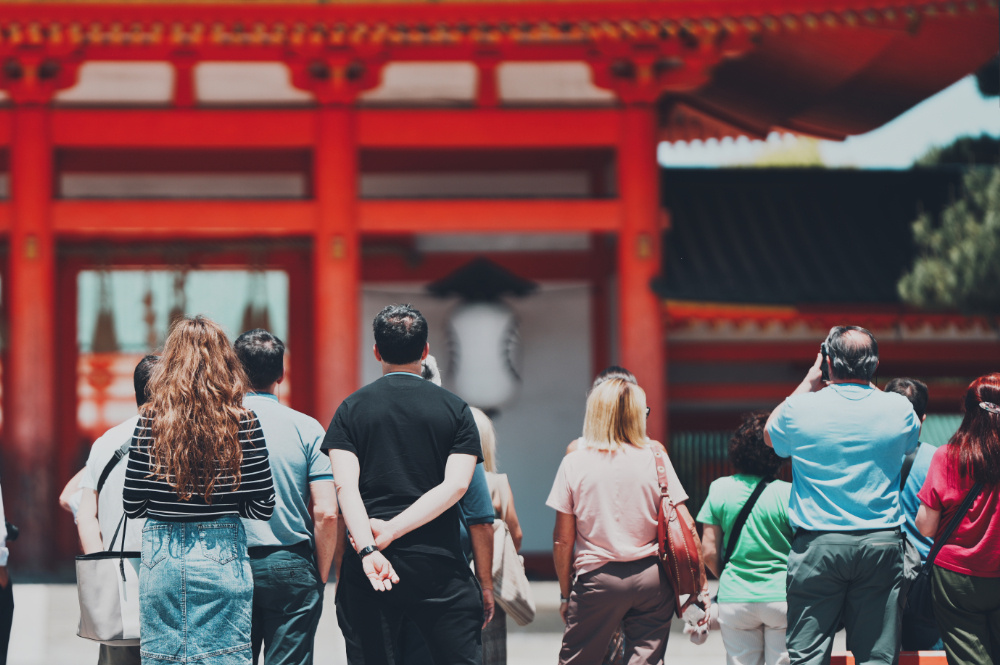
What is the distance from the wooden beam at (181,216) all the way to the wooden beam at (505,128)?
2.42 ft

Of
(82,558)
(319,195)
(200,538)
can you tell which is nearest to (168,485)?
(200,538)

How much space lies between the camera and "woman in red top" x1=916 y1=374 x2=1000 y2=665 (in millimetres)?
3309

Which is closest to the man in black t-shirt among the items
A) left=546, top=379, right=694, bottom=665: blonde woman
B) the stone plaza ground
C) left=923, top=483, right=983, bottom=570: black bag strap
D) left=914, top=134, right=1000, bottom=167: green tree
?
left=546, top=379, right=694, bottom=665: blonde woman

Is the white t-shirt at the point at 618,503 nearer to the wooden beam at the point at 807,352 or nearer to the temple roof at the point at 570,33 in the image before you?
the temple roof at the point at 570,33

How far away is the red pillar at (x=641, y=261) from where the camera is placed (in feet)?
23.0

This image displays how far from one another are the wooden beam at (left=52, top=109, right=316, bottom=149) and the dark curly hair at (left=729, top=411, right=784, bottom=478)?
4.47 m

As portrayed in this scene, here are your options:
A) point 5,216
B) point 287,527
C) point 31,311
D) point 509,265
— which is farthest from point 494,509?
point 5,216

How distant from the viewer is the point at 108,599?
304 centimetres

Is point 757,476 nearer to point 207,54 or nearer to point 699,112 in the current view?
point 207,54

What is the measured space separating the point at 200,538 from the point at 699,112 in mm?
7071

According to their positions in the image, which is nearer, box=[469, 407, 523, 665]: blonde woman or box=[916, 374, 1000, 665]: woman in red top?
box=[916, 374, 1000, 665]: woman in red top

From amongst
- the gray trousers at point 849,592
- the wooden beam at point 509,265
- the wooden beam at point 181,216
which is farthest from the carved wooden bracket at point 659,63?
the gray trousers at point 849,592

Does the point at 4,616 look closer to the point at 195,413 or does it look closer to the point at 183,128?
the point at 195,413

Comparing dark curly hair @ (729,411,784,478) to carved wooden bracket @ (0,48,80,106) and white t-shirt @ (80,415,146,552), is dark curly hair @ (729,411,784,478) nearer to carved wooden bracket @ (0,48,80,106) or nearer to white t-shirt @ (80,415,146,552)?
white t-shirt @ (80,415,146,552)
